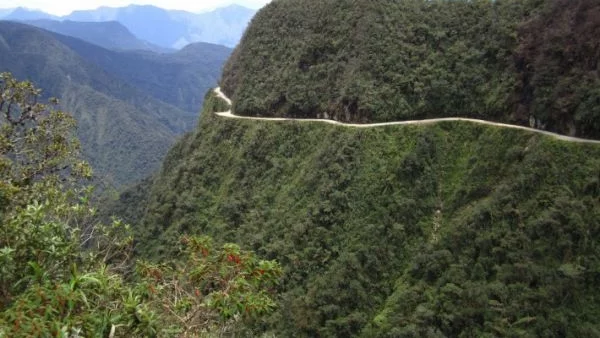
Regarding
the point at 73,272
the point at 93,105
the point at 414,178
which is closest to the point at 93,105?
the point at 93,105

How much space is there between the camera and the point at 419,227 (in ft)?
126

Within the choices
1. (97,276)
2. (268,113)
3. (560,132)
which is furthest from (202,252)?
(268,113)

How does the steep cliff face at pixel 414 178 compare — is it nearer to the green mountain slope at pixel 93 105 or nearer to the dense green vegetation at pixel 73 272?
the dense green vegetation at pixel 73 272

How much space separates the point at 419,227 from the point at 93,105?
458 ft

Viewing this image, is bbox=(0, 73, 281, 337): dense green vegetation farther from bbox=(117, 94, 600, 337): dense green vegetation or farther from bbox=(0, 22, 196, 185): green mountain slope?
bbox=(0, 22, 196, 185): green mountain slope

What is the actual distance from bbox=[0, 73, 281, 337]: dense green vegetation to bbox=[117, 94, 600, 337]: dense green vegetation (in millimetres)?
23207

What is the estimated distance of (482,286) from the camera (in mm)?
32031

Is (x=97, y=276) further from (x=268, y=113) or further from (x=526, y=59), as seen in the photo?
(x=268, y=113)

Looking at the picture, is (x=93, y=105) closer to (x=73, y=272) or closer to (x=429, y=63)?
(x=429, y=63)

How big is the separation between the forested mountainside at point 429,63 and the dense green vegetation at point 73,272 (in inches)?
1243

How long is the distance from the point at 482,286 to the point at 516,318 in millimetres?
2694

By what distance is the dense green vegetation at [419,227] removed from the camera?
101 feet

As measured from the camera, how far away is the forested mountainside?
36156 millimetres

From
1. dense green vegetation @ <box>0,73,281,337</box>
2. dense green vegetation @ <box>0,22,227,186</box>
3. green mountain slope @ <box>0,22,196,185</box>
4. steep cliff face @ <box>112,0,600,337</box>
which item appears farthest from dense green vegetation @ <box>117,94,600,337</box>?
green mountain slope @ <box>0,22,196,185</box>
